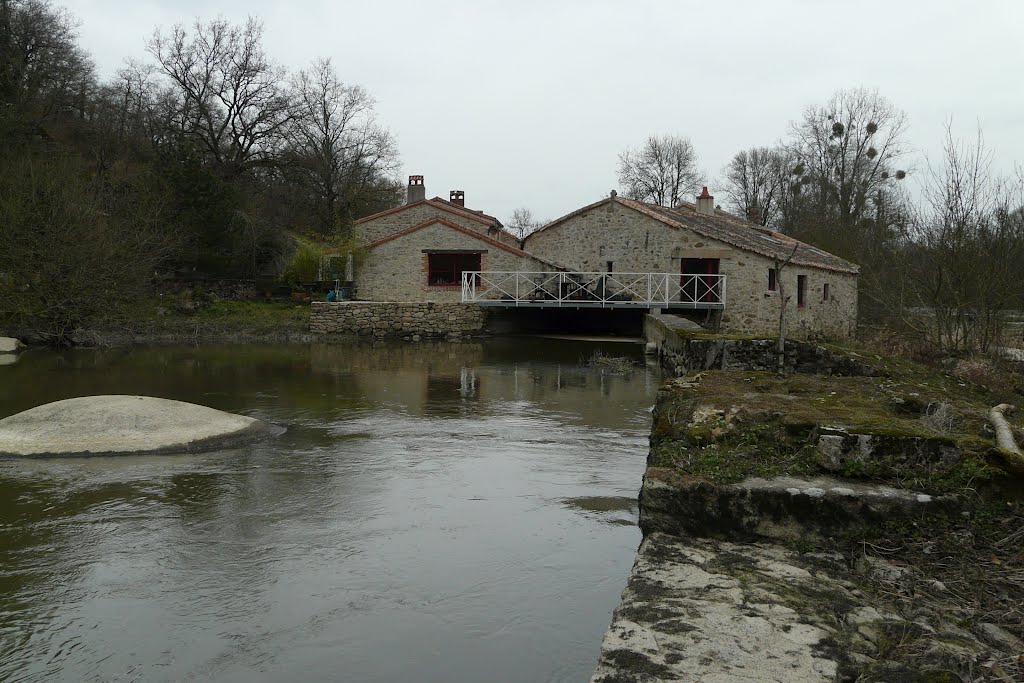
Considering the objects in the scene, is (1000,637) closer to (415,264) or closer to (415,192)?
(415,264)

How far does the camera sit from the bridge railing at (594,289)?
24109mm

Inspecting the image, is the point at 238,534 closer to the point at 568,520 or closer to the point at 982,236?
the point at 568,520

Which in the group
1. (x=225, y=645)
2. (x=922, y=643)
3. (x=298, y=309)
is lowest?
(x=225, y=645)

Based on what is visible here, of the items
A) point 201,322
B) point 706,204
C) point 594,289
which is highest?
point 706,204

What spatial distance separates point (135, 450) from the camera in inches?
344

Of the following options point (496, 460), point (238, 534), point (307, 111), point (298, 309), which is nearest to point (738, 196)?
point (307, 111)

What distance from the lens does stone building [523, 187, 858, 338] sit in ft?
78.0

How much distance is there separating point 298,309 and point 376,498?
67.3 ft

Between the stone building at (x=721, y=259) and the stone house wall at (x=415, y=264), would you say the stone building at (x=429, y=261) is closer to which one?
the stone house wall at (x=415, y=264)

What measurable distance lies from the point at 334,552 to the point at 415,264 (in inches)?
859

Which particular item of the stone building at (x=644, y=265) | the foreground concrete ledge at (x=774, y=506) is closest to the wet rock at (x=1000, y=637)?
the foreground concrete ledge at (x=774, y=506)

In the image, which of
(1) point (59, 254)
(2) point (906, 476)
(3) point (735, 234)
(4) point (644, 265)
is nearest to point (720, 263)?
(3) point (735, 234)

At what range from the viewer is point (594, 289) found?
2589 cm

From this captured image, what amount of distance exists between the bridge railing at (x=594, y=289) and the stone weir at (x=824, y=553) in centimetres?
1827
